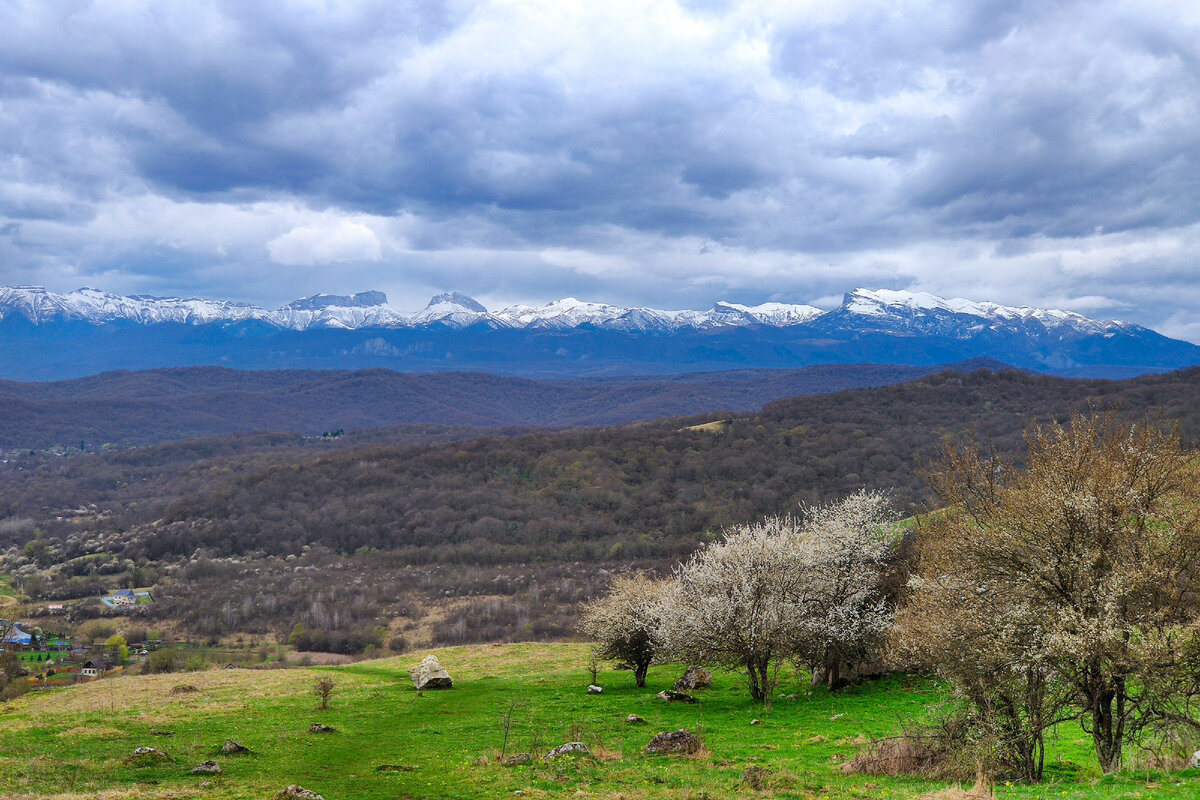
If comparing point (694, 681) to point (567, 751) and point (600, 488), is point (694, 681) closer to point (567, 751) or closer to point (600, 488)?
point (567, 751)

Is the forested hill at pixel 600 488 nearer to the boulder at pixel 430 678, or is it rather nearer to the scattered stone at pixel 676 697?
the boulder at pixel 430 678

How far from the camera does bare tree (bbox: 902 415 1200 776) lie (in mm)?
17516

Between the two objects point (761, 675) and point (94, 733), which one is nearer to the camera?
point (94, 733)

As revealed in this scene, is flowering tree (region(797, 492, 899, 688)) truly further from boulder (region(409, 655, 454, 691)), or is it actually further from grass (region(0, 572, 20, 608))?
grass (region(0, 572, 20, 608))

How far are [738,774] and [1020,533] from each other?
34.4ft

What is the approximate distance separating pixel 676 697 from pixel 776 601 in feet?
25.1

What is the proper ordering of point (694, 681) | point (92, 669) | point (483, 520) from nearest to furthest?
point (694, 681) → point (92, 669) → point (483, 520)

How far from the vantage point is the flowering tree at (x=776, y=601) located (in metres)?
32.3

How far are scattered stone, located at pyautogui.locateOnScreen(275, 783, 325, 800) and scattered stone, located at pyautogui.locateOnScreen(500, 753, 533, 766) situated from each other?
6648mm

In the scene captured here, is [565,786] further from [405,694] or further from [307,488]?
[307,488]

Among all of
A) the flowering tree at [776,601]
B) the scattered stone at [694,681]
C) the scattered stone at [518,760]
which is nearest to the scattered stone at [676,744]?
the scattered stone at [518,760]

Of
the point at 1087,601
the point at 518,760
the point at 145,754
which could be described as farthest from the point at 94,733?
the point at 1087,601

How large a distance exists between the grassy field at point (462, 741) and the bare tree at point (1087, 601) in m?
2.00

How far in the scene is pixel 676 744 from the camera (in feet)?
80.7
